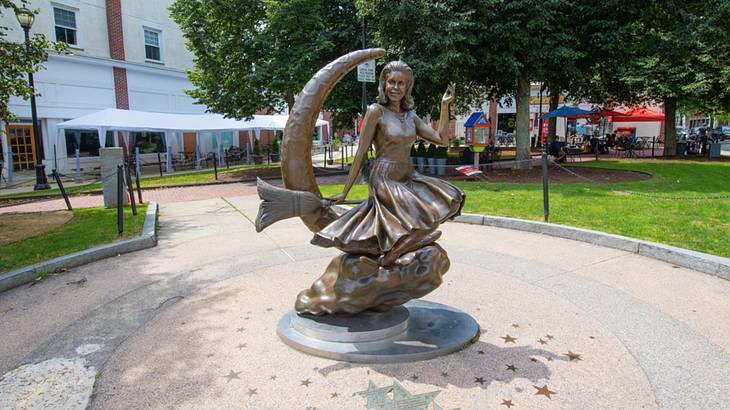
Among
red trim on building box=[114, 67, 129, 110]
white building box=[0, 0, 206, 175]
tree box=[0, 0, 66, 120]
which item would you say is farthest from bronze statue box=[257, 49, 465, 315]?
red trim on building box=[114, 67, 129, 110]

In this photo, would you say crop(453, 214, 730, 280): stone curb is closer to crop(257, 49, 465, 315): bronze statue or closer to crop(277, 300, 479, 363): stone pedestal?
crop(277, 300, 479, 363): stone pedestal

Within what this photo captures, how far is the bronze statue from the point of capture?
3775 mm

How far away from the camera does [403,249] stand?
3822mm

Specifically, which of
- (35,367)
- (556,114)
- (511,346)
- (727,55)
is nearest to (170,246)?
(35,367)

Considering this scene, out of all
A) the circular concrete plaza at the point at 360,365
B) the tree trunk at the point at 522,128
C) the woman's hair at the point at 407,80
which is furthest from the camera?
the tree trunk at the point at 522,128

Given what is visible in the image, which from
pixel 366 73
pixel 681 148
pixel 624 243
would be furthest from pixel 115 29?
pixel 681 148

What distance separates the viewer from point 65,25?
22.2 meters

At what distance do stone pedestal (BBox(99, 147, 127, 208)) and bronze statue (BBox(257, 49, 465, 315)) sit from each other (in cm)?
912

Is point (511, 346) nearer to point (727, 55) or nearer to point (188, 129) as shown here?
point (188, 129)

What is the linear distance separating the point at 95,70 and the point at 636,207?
2468 cm

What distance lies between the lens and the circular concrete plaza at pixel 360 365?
126 inches

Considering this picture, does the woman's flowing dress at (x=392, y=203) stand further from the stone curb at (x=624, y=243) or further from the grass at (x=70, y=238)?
the grass at (x=70, y=238)

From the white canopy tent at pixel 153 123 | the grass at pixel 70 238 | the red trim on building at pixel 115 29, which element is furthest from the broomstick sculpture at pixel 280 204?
the red trim on building at pixel 115 29

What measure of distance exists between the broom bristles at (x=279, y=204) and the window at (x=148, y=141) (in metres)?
25.7
